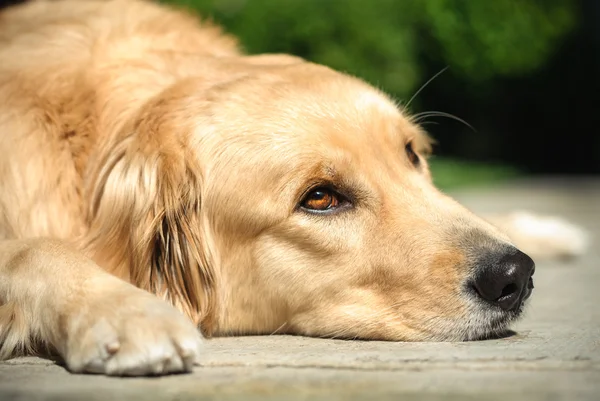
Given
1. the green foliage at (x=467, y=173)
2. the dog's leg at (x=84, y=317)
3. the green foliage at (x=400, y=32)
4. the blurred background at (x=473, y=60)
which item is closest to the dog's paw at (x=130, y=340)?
the dog's leg at (x=84, y=317)

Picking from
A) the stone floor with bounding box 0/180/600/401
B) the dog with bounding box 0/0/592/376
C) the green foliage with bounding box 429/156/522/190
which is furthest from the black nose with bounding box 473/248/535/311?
the green foliage with bounding box 429/156/522/190

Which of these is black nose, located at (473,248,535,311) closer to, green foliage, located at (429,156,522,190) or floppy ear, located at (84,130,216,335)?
floppy ear, located at (84,130,216,335)

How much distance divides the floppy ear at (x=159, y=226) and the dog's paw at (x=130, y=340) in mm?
649

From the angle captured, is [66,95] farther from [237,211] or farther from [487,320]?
[487,320]

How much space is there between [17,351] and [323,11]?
6950 millimetres

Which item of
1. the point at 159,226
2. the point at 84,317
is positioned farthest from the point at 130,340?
the point at 159,226

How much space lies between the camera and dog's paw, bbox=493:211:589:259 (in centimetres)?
491

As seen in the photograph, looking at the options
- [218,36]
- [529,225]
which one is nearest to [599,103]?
[529,225]

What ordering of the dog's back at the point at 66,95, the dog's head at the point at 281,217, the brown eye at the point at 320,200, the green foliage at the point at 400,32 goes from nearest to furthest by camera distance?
the dog's head at the point at 281,217 → the brown eye at the point at 320,200 → the dog's back at the point at 66,95 → the green foliage at the point at 400,32

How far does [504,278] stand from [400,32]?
7261 mm

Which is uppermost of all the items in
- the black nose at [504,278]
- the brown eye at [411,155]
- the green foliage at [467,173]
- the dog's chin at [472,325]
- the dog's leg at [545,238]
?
the brown eye at [411,155]

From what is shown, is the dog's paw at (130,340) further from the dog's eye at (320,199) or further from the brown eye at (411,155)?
the brown eye at (411,155)

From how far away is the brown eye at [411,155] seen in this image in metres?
3.59

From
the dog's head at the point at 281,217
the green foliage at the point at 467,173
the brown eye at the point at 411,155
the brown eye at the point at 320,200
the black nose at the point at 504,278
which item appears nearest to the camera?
the black nose at the point at 504,278
